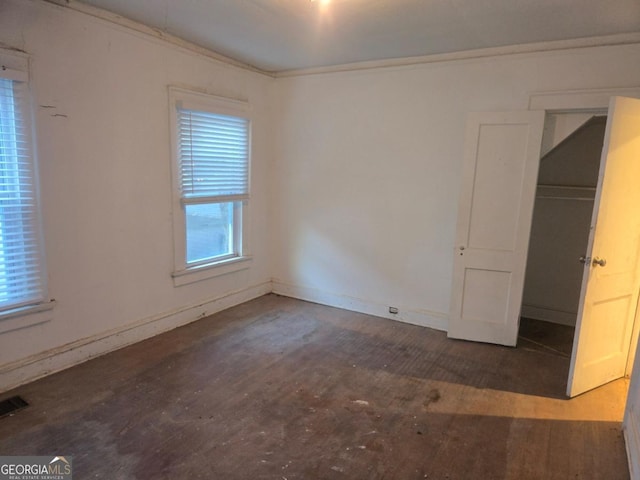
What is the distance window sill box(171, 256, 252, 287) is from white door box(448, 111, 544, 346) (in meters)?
2.24

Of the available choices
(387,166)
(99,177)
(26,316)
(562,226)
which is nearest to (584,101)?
(562,226)

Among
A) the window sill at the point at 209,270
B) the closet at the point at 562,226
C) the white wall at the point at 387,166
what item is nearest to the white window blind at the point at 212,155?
the white wall at the point at 387,166

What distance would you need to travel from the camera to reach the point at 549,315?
427 cm

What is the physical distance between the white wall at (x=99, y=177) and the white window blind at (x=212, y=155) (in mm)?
210

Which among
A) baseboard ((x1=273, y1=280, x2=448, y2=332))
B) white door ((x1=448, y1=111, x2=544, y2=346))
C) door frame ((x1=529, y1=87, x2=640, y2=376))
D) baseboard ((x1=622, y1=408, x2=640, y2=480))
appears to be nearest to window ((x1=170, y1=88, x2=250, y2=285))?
baseboard ((x1=273, y1=280, x2=448, y2=332))

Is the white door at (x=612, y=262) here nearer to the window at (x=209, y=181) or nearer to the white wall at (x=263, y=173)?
the white wall at (x=263, y=173)

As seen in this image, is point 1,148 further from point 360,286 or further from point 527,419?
point 527,419

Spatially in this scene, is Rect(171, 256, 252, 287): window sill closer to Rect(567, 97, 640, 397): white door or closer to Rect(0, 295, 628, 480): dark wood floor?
Rect(0, 295, 628, 480): dark wood floor

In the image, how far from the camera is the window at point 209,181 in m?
3.66

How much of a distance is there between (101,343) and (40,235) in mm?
969

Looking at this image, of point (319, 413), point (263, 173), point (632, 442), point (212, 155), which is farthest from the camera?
point (263, 173)

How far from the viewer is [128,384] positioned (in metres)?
2.80

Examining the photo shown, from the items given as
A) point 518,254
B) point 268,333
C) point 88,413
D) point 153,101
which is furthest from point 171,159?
point 518,254

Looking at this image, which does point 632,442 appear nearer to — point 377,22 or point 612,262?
point 612,262
